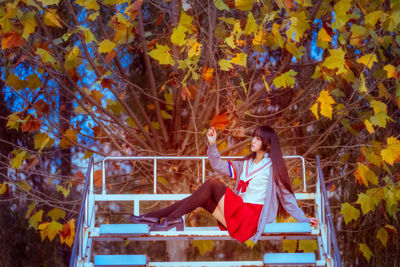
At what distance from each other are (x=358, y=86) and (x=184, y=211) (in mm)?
2298

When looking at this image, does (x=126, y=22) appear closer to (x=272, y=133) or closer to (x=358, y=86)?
(x=272, y=133)

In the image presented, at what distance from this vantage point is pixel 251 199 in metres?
5.55

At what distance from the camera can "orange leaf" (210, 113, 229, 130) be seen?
6.43 metres

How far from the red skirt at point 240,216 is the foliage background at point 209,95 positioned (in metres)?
1.09

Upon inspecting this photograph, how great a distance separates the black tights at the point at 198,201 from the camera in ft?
17.6

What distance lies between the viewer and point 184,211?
5371mm

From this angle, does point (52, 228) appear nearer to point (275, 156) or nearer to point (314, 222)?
point (275, 156)

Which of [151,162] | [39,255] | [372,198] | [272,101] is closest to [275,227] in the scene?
[372,198]

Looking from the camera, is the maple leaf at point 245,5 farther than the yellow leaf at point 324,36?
No

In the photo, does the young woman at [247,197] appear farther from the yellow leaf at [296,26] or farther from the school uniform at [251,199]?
the yellow leaf at [296,26]

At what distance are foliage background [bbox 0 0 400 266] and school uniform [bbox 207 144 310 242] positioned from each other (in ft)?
2.53

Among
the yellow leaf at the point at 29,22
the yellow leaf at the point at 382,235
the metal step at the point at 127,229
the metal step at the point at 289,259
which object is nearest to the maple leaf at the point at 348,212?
the yellow leaf at the point at 382,235

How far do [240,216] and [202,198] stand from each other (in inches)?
14.6

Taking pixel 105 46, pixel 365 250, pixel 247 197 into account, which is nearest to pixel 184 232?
pixel 247 197
